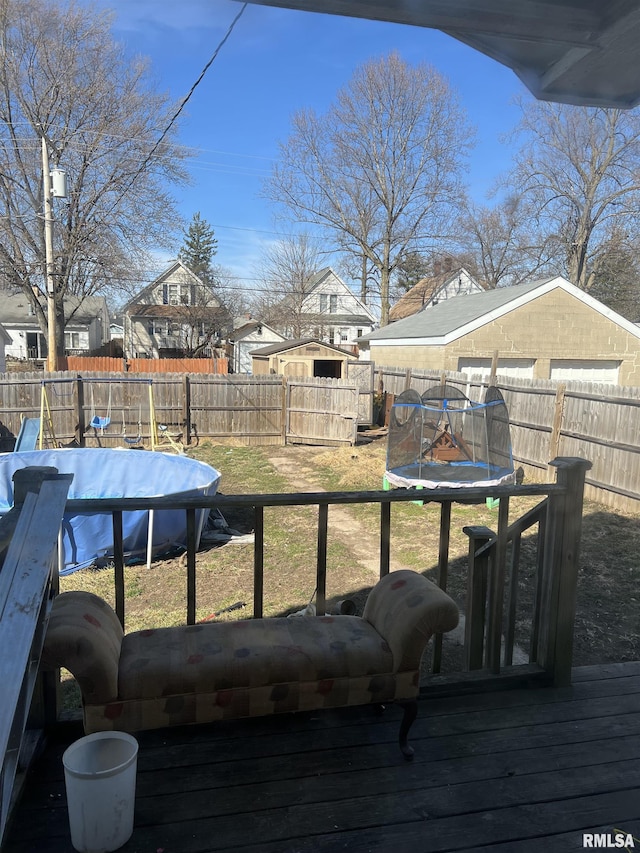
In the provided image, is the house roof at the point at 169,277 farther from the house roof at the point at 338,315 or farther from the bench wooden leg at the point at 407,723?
the bench wooden leg at the point at 407,723

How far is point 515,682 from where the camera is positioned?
8.87 ft

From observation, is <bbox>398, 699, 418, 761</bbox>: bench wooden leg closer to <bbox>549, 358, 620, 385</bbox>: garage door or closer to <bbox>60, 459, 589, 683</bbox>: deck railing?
<bbox>60, 459, 589, 683</bbox>: deck railing

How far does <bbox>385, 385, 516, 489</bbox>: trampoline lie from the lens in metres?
8.57

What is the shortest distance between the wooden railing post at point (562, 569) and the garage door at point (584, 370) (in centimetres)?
1443

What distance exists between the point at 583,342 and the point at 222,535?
12468 mm

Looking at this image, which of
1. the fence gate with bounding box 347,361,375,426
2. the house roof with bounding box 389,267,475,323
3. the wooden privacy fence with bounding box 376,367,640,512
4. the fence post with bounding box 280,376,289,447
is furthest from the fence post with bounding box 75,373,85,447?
the house roof with bounding box 389,267,475,323

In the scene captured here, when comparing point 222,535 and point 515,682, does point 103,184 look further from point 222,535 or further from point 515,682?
point 515,682

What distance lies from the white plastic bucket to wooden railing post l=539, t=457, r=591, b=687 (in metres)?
1.87

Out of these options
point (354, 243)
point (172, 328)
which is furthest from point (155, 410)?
point (172, 328)

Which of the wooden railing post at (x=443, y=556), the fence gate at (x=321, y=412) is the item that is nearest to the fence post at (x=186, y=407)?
the fence gate at (x=321, y=412)

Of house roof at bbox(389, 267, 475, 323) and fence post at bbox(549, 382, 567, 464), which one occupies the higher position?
house roof at bbox(389, 267, 475, 323)

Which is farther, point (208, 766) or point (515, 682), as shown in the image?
point (515, 682)

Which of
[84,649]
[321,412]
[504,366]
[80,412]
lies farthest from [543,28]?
[504,366]

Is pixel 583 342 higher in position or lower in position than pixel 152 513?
higher
